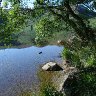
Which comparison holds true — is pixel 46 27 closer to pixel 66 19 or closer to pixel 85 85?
pixel 66 19

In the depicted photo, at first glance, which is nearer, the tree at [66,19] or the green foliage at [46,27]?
the tree at [66,19]

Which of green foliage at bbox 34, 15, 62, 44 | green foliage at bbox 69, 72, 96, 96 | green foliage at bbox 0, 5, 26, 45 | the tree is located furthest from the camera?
green foliage at bbox 34, 15, 62, 44

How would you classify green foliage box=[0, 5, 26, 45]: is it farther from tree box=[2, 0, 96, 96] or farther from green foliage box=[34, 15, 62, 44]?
green foliage box=[34, 15, 62, 44]

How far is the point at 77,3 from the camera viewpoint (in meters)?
23.7

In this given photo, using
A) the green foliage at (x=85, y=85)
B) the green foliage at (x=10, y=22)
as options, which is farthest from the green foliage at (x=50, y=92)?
the green foliage at (x=10, y=22)

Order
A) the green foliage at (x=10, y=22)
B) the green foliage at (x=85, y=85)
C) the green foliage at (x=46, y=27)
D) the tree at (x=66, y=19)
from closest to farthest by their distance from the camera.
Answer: the green foliage at (x=10, y=22), the tree at (x=66, y=19), the green foliage at (x=85, y=85), the green foliage at (x=46, y=27)

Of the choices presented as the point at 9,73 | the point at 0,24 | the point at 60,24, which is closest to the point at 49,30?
the point at 60,24

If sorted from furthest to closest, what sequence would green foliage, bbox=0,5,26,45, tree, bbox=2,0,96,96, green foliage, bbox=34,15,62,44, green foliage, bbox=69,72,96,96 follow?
1. green foliage, bbox=34,15,62,44
2. green foliage, bbox=69,72,96,96
3. tree, bbox=2,0,96,96
4. green foliage, bbox=0,5,26,45

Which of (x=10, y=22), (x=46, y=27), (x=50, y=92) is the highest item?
(x=10, y=22)

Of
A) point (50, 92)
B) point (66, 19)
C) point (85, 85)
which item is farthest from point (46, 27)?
point (85, 85)

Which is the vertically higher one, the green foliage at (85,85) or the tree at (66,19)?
the tree at (66,19)

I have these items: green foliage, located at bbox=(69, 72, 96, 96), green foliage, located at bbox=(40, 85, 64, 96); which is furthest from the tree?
green foliage, located at bbox=(40, 85, 64, 96)

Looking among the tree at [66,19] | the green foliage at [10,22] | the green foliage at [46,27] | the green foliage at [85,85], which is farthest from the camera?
the green foliage at [46,27]

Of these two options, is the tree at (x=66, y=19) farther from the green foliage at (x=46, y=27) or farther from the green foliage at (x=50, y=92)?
the green foliage at (x=50, y=92)
